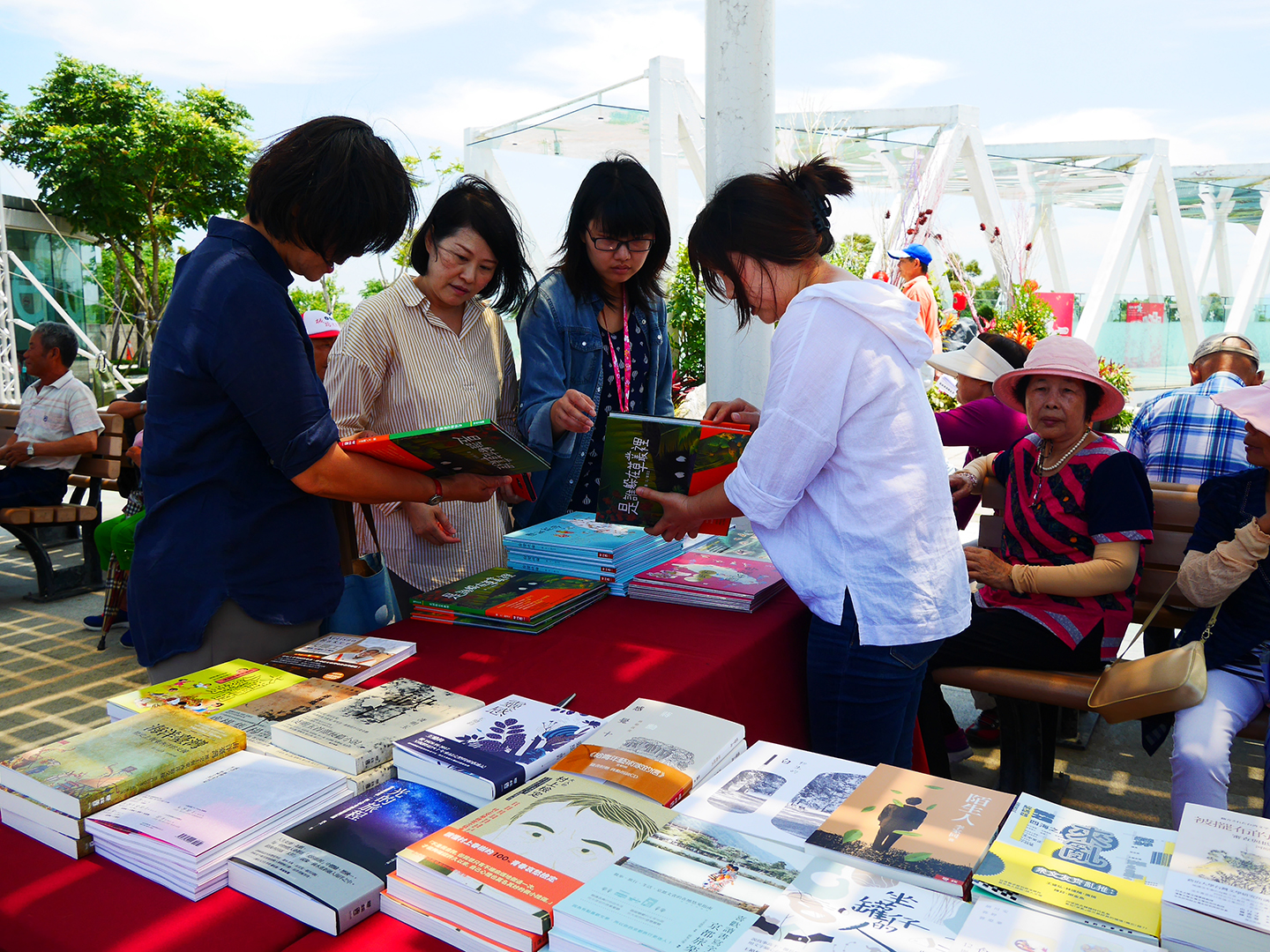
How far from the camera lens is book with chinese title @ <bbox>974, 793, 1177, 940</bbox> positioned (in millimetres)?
928

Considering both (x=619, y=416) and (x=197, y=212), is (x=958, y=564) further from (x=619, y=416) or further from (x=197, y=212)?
(x=197, y=212)

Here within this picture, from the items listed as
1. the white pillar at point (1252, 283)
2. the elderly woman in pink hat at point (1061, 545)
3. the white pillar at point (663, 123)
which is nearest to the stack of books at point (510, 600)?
the elderly woman in pink hat at point (1061, 545)

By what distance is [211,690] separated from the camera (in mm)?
1482

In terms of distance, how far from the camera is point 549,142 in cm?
1448

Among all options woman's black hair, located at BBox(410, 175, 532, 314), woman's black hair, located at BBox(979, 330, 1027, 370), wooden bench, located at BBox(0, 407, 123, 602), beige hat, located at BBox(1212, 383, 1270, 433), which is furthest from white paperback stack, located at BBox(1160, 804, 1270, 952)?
wooden bench, located at BBox(0, 407, 123, 602)

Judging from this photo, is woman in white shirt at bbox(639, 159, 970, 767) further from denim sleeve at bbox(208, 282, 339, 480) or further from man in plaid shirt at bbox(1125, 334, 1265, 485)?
man in plaid shirt at bbox(1125, 334, 1265, 485)

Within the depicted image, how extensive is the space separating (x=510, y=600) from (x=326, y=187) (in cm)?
99

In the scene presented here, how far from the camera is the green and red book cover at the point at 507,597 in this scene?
6.50ft

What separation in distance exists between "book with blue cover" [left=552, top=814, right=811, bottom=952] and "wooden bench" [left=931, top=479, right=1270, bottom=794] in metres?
1.84

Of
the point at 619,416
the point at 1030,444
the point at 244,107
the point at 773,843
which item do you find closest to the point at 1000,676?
the point at 1030,444

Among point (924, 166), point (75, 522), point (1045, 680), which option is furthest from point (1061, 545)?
point (924, 166)

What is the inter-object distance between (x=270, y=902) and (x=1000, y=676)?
2228mm

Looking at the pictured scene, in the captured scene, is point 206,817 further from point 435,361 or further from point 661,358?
point 661,358

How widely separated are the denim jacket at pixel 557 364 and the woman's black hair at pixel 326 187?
90 centimetres
